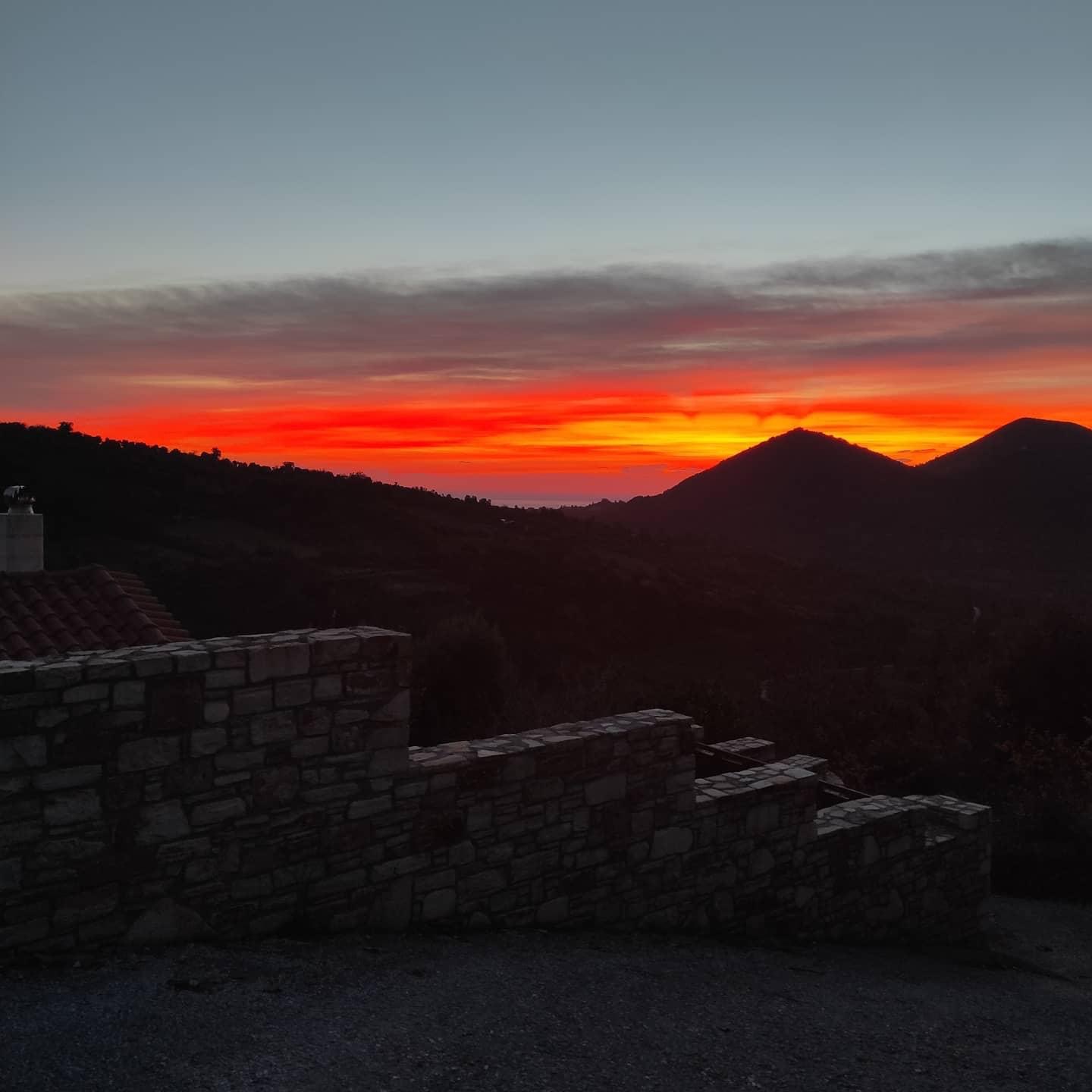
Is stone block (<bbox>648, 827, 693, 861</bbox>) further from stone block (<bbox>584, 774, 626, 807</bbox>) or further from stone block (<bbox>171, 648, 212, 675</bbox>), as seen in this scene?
stone block (<bbox>171, 648, 212, 675</bbox>)

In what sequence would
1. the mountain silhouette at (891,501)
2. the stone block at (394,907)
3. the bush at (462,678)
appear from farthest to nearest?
the mountain silhouette at (891,501)
the bush at (462,678)
the stone block at (394,907)

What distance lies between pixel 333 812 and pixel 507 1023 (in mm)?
1822

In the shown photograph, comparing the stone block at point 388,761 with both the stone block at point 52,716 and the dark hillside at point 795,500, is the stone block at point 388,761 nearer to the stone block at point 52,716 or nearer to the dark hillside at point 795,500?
the stone block at point 52,716

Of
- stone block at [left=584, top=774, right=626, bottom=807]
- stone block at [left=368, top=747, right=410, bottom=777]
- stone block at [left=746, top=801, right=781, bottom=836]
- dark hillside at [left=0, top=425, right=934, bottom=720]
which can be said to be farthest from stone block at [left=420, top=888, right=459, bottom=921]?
dark hillside at [left=0, top=425, right=934, bottom=720]

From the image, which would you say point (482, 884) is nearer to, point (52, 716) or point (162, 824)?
point (162, 824)

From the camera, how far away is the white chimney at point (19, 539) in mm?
11406

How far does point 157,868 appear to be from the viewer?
19.7 feet

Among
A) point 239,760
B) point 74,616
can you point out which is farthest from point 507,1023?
point 74,616

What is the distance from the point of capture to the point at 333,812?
21.9 ft

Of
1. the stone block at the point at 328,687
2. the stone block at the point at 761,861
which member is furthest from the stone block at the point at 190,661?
the stone block at the point at 761,861

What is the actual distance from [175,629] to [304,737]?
468 centimetres

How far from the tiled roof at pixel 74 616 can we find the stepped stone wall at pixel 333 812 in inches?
142

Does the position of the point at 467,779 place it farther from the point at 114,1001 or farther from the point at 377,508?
the point at 377,508

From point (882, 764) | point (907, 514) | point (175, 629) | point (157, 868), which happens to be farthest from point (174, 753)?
point (907, 514)
